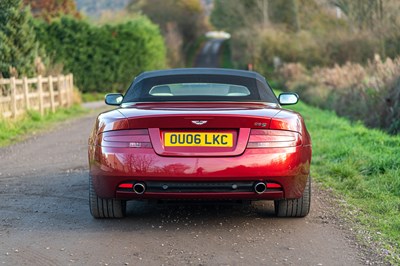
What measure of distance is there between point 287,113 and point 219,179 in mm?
942

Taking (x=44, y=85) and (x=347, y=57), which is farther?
(x=347, y=57)

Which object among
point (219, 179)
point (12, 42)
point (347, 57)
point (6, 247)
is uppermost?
point (219, 179)

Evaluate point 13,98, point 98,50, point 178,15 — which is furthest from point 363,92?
point 178,15

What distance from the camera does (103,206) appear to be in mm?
5855

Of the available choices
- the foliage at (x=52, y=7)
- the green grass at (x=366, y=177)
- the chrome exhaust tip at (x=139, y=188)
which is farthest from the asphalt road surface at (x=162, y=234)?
the foliage at (x=52, y=7)

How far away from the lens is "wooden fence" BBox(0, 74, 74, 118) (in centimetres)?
1752

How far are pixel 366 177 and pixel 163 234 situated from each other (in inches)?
143

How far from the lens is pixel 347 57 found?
3434cm

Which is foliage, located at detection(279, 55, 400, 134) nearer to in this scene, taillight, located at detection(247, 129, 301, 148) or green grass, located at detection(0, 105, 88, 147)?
green grass, located at detection(0, 105, 88, 147)

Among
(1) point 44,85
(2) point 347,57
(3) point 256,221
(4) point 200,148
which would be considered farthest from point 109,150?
(2) point 347,57

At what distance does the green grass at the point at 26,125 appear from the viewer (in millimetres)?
14520

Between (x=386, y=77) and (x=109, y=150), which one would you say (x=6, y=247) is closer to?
(x=109, y=150)

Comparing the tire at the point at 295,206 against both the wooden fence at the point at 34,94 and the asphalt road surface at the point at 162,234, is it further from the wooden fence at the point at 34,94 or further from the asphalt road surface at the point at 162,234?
the wooden fence at the point at 34,94

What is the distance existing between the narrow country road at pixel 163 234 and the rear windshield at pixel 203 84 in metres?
1.06
